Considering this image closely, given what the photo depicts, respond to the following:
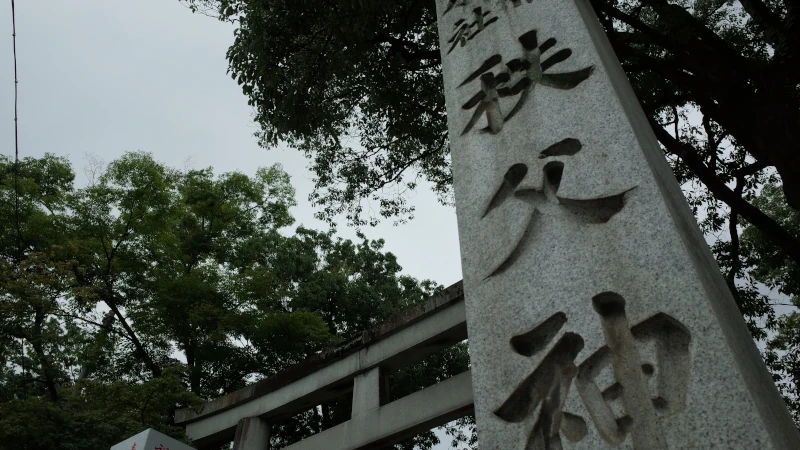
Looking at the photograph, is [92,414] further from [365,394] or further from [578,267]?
[578,267]

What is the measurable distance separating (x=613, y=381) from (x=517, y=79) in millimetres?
1905

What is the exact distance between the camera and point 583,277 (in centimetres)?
232

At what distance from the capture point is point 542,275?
2463 millimetres

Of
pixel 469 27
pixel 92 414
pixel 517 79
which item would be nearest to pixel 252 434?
pixel 92 414

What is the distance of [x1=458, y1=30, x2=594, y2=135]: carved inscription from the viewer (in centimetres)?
314

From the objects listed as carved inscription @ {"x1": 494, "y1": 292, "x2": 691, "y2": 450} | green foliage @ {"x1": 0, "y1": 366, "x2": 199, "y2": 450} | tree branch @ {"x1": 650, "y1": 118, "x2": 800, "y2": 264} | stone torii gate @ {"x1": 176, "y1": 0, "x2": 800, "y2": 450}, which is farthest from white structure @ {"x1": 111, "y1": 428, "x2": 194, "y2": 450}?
tree branch @ {"x1": 650, "y1": 118, "x2": 800, "y2": 264}

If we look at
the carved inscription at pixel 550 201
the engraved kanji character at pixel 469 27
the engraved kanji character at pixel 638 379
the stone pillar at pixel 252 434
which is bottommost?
the engraved kanji character at pixel 638 379

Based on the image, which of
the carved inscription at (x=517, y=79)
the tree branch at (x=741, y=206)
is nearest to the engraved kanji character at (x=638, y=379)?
the carved inscription at (x=517, y=79)

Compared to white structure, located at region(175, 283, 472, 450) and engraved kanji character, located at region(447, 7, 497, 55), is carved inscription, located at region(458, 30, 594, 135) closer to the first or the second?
engraved kanji character, located at region(447, 7, 497, 55)

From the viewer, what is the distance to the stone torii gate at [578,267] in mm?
1879

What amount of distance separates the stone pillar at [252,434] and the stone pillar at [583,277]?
16.0 ft

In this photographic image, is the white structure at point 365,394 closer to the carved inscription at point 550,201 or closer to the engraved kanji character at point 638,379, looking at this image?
the carved inscription at point 550,201

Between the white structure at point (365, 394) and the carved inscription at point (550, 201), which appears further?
the white structure at point (365, 394)

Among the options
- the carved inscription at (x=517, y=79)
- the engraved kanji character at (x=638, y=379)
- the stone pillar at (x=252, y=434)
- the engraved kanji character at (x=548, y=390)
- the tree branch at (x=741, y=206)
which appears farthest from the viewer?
the stone pillar at (x=252, y=434)
